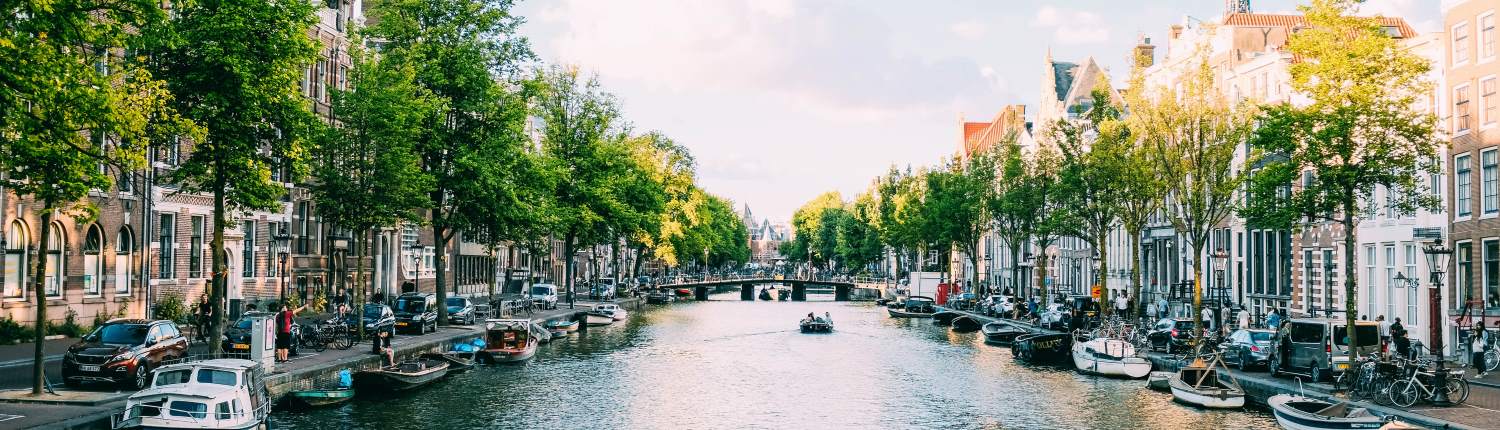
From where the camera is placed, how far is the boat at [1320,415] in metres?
30.2

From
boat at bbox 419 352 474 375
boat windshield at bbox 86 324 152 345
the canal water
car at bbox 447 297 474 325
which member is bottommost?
the canal water

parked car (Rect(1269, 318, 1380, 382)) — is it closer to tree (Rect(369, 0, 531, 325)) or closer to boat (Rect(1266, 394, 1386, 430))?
boat (Rect(1266, 394, 1386, 430))

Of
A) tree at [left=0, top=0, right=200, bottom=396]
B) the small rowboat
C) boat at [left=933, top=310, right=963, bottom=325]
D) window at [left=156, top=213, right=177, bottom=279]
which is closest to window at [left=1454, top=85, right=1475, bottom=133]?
the small rowboat

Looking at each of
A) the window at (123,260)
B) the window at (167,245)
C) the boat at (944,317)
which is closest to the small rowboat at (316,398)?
the window at (123,260)

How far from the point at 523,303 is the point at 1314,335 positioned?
2010 inches

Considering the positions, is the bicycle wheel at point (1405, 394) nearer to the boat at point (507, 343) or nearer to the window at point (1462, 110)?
the window at point (1462, 110)

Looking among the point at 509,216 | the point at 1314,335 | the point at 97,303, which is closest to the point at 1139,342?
the point at 1314,335

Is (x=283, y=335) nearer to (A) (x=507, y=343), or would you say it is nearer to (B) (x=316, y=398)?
(B) (x=316, y=398)

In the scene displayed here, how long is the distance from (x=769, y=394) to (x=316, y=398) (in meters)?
16.6

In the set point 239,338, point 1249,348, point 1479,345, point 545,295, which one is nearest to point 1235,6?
point 1249,348

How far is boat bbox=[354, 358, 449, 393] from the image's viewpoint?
40.0 meters

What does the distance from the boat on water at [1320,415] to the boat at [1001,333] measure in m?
36.6

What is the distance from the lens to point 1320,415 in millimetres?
30969

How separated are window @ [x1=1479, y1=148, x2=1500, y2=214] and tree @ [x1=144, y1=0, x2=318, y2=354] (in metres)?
40.2
